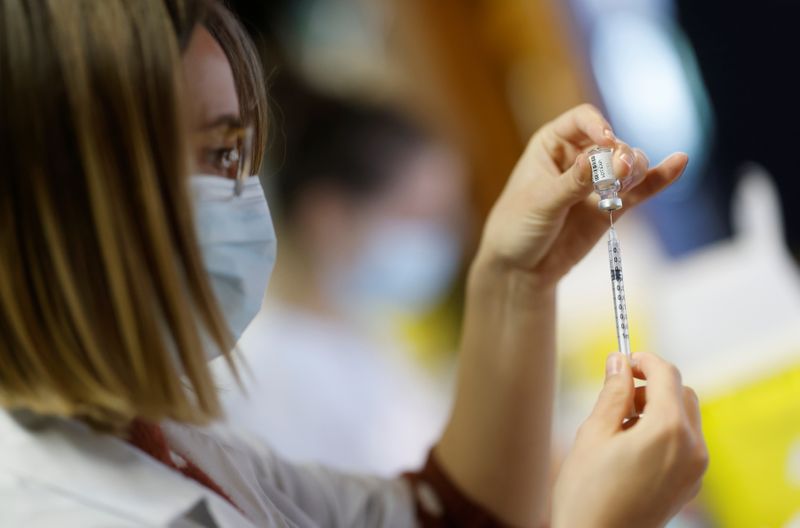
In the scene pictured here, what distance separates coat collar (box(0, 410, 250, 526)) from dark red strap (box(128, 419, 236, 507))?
31 millimetres

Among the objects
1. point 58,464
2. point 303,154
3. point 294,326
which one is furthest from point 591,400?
point 58,464

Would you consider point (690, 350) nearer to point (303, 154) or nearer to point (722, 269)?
point (722, 269)

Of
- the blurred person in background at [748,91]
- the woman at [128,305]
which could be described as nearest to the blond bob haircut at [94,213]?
the woman at [128,305]

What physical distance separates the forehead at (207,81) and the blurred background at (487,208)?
1.04ft

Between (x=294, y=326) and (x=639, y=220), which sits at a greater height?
(x=639, y=220)

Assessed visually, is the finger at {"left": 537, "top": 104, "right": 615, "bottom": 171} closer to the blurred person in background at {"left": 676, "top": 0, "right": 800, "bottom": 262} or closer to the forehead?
the forehead

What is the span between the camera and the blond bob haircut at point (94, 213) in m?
0.56

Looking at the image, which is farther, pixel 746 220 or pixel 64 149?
pixel 746 220

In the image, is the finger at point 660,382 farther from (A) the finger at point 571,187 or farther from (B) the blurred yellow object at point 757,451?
(B) the blurred yellow object at point 757,451

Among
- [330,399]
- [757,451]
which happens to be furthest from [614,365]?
[330,399]

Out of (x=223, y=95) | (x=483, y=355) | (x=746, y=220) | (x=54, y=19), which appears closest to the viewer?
(x=54, y=19)

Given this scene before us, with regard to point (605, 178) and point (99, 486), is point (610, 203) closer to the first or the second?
point (605, 178)

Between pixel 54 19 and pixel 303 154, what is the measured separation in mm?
1671

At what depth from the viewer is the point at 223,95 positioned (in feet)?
2.21
